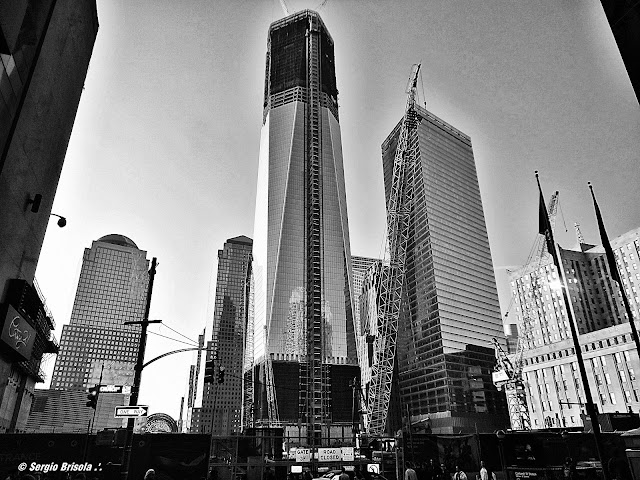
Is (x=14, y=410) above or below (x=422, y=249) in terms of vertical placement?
below

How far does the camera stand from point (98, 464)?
30.2 m

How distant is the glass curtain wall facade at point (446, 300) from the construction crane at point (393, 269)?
2449 cm

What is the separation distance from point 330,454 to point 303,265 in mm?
109325

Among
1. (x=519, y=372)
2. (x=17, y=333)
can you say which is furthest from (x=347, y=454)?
(x=519, y=372)

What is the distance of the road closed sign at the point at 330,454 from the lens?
1556 inches

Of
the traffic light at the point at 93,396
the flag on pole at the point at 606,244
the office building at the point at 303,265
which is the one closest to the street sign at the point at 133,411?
the traffic light at the point at 93,396

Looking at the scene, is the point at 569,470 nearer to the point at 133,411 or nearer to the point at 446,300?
the point at 133,411

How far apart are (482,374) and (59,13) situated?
6127 inches

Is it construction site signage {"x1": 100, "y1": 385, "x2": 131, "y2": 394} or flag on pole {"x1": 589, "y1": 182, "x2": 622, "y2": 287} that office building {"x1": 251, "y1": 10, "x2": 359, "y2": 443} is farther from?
flag on pole {"x1": 589, "y1": 182, "x2": 622, "y2": 287}

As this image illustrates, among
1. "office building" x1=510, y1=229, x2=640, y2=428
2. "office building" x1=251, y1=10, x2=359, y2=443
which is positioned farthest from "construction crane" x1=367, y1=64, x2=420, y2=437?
"office building" x1=510, y1=229, x2=640, y2=428

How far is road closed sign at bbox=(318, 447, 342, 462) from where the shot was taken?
1556 inches

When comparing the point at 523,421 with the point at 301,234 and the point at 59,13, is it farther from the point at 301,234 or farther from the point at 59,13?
the point at 59,13

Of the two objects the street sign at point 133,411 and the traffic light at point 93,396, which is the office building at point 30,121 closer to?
the traffic light at point 93,396

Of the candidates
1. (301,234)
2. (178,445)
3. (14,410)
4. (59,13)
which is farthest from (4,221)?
(301,234)
